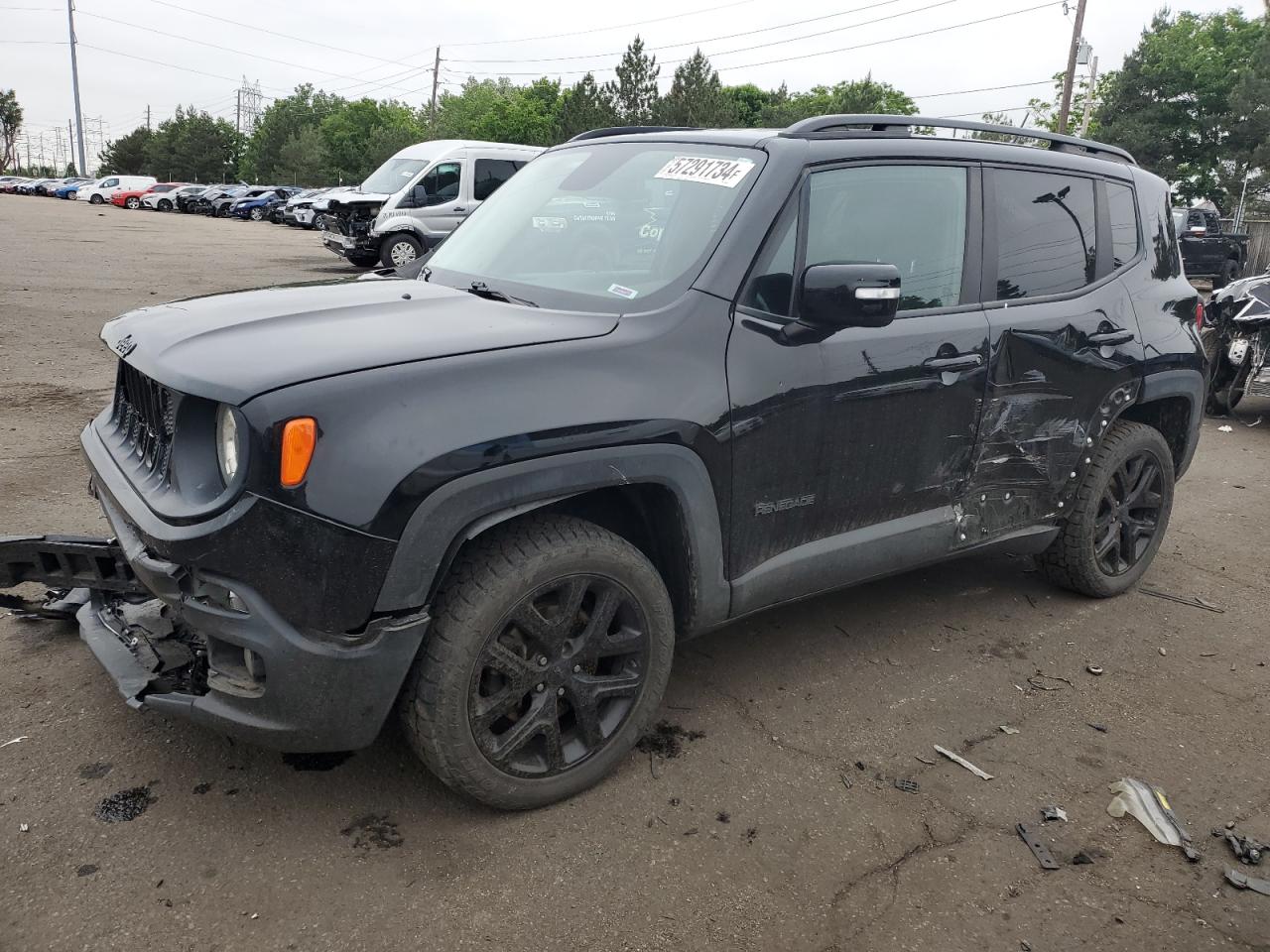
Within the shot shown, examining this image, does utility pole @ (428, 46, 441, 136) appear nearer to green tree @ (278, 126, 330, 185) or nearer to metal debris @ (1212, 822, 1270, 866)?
green tree @ (278, 126, 330, 185)

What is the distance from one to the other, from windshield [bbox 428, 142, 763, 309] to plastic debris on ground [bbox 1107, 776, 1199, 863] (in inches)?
79.3

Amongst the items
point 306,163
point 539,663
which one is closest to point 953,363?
point 539,663

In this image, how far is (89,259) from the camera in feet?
59.3

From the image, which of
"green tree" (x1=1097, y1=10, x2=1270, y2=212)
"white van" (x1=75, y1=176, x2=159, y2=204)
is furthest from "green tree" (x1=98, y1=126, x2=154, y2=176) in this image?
"green tree" (x1=1097, y1=10, x2=1270, y2=212)

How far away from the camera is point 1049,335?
3770 mm

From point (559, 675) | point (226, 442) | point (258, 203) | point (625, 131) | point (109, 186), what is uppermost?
point (625, 131)

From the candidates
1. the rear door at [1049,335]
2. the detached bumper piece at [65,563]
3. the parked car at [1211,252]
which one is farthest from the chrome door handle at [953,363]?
the parked car at [1211,252]

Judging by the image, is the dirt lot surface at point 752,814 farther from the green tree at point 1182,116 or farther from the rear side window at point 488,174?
the green tree at point 1182,116

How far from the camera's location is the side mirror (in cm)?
287

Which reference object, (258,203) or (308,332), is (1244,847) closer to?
(308,332)

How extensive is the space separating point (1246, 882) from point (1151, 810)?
335 millimetres

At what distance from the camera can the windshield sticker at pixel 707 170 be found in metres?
3.13

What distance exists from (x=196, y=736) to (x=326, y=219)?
16.9m

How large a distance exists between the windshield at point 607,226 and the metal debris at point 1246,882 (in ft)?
7.17
